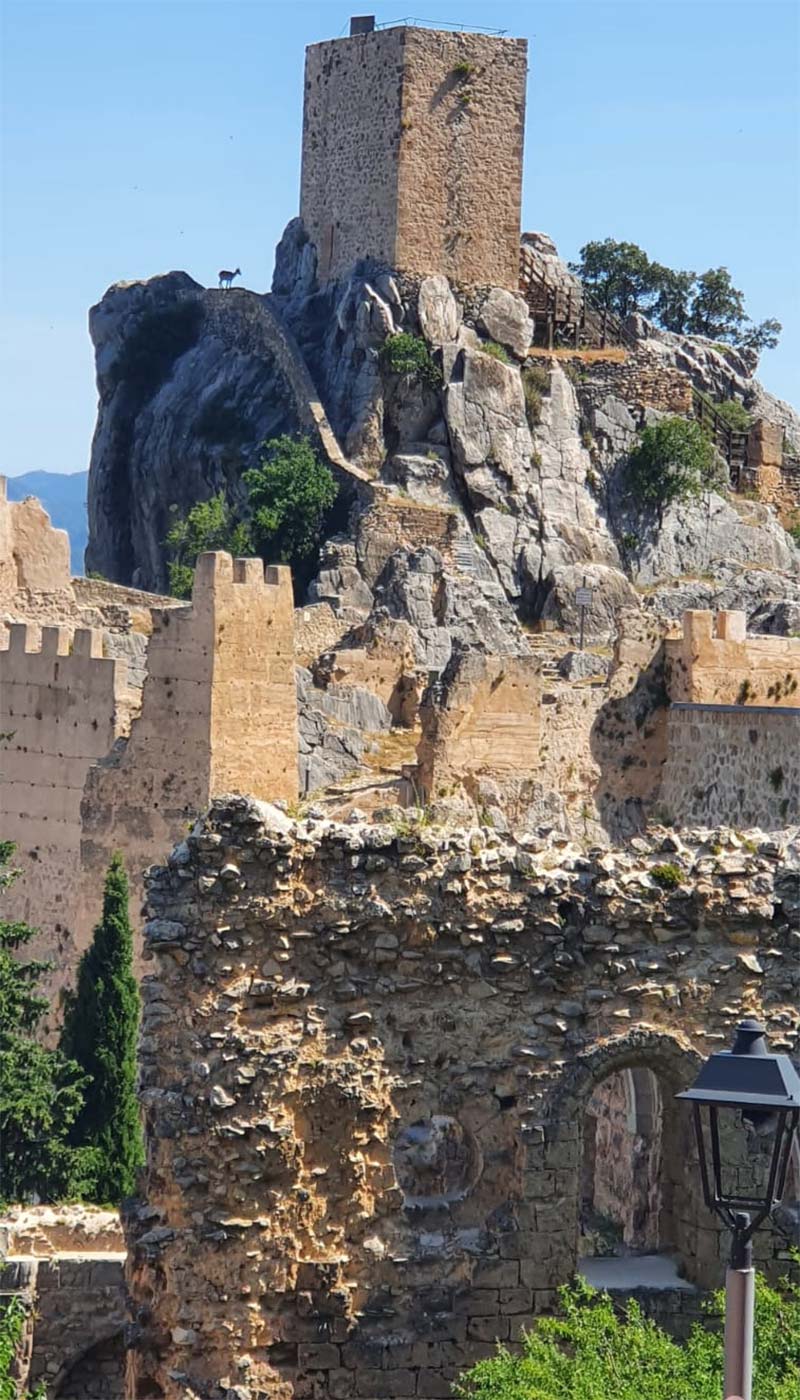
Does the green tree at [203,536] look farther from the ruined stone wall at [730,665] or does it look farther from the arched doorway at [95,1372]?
the arched doorway at [95,1372]

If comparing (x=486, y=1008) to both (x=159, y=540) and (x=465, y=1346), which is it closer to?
(x=465, y=1346)

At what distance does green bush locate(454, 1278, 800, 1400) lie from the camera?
11633 millimetres

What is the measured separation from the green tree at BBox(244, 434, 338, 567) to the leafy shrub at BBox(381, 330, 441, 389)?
3.10 m

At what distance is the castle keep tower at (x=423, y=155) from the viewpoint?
6375cm

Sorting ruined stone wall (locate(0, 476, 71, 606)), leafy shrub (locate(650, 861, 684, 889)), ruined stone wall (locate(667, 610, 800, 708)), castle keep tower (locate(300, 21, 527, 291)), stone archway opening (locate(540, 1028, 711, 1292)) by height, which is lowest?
stone archway opening (locate(540, 1028, 711, 1292))

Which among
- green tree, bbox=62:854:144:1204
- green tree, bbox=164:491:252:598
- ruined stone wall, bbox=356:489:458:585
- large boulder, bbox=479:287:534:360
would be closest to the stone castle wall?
green tree, bbox=62:854:144:1204

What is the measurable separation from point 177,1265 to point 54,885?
896 inches

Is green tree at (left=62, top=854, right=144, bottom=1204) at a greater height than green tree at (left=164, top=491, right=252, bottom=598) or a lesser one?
lesser

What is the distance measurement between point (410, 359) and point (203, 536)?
6.39 meters

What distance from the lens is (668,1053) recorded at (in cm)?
1240

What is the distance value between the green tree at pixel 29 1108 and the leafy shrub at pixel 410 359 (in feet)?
118

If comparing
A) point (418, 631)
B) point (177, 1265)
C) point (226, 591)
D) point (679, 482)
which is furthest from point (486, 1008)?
point (679, 482)

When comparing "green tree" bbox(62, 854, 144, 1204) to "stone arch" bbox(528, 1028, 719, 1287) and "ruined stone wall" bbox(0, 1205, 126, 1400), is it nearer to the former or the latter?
"ruined stone wall" bbox(0, 1205, 126, 1400)

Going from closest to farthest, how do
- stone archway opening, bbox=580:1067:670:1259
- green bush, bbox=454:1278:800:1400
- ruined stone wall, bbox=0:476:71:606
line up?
green bush, bbox=454:1278:800:1400, stone archway opening, bbox=580:1067:670:1259, ruined stone wall, bbox=0:476:71:606
